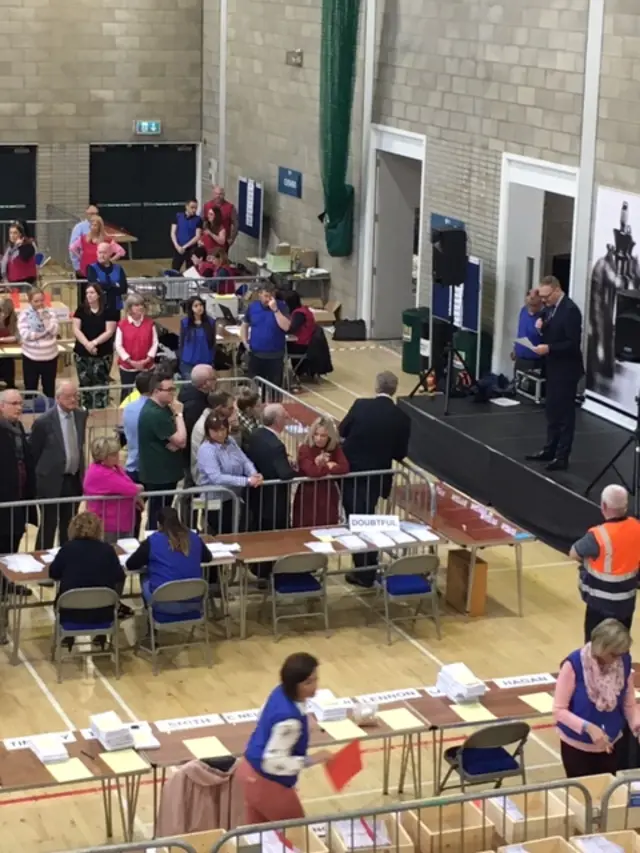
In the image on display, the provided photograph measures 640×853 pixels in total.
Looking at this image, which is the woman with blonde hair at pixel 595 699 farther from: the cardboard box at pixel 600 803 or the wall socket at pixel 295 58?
the wall socket at pixel 295 58

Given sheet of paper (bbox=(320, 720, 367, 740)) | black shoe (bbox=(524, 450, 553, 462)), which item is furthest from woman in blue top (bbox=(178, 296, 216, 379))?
sheet of paper (bbox=(320, 720, 367, 740))

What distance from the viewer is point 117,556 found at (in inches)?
424

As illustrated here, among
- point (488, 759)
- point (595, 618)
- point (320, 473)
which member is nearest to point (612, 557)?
point (595, 618)

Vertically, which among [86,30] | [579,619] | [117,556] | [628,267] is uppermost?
[86,30]

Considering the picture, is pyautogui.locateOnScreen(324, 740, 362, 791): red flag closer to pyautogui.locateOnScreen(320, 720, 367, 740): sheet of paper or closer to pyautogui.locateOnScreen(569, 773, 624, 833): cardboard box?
pyautogui.locateOnScreen(569, 773, 624, 833): cardboard box

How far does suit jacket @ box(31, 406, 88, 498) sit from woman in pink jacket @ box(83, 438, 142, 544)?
345 millimetres

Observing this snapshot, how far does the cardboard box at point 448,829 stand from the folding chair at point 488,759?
0.80 m

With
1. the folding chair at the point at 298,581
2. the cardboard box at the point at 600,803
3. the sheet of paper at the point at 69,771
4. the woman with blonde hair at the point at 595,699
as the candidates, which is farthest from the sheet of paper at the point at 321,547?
the cardboard box at the point at 600,803

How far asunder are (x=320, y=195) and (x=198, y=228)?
1.78 meters

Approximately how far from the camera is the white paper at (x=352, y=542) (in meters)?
11.6

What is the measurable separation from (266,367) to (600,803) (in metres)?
9.73

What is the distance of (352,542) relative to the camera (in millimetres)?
11711

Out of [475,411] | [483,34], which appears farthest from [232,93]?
[475,411]

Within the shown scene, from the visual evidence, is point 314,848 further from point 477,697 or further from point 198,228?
point 198,228
